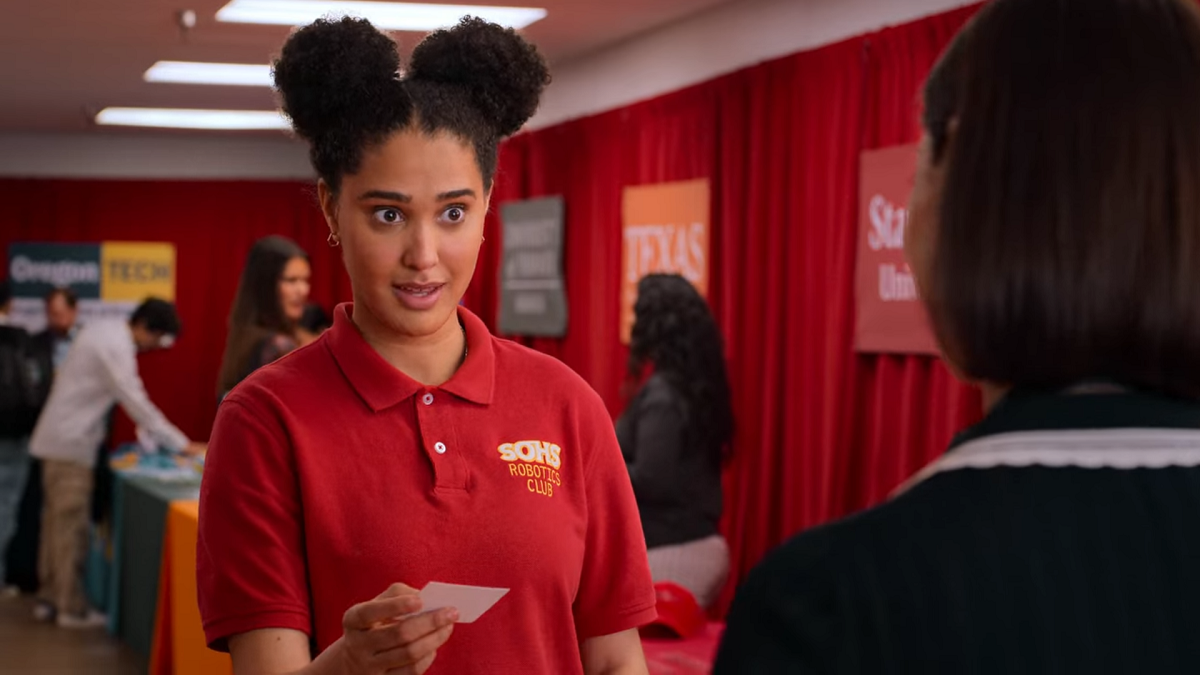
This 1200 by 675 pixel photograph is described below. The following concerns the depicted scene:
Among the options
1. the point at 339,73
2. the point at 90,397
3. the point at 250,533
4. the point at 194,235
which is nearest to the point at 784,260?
the point at 90,397

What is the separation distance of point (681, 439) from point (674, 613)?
0.70m

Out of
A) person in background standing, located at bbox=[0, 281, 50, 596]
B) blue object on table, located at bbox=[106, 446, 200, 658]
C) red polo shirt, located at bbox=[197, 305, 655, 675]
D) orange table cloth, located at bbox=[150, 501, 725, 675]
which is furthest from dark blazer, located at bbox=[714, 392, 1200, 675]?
person in background standing, located at bbox=[0, 281, 50, 596]

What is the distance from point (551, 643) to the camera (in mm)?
1475

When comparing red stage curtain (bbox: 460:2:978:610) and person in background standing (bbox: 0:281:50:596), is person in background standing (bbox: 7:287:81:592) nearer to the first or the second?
person in background standing (bbox: 0:281:50:596)

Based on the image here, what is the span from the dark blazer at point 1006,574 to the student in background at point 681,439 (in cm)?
382

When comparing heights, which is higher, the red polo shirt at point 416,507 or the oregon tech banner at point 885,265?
the oregon tech banner at point 885,265

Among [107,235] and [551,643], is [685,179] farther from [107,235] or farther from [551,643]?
[107,235]

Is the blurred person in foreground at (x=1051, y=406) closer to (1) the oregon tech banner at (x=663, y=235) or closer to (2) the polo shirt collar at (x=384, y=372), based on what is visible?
(2) the polo shirt collar at (x=384, y=372)

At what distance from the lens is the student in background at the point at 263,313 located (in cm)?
429

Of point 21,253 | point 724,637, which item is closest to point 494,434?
point 724,637

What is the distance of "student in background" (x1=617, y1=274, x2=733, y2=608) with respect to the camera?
460 centimetres

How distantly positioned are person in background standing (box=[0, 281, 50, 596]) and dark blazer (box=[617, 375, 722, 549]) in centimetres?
458

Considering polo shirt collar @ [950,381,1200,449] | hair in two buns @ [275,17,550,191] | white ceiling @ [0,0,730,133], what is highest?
white ceiling @ [0,0,730,133]

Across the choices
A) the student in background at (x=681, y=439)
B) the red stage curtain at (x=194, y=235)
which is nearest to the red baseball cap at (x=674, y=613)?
the student in background at (x=681, y=439)
